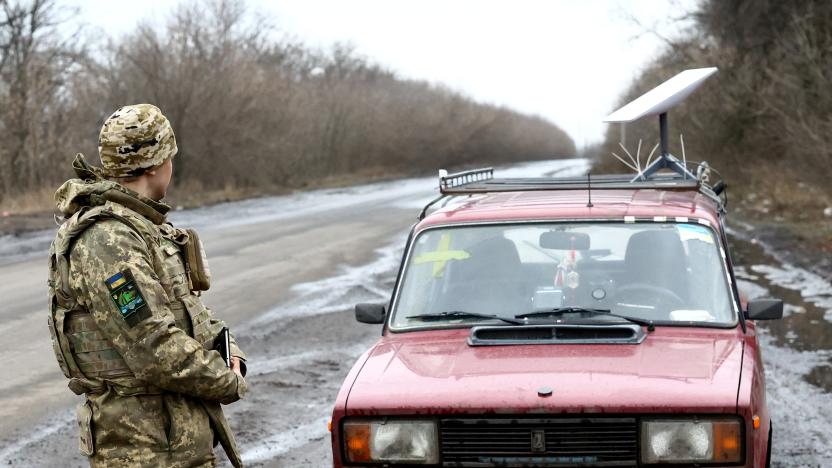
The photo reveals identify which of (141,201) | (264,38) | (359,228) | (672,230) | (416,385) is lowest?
(359,228)

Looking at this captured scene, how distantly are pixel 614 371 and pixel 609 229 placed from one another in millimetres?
1212

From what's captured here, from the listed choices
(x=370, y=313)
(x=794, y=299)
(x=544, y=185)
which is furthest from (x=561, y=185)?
(x=794, y=299)

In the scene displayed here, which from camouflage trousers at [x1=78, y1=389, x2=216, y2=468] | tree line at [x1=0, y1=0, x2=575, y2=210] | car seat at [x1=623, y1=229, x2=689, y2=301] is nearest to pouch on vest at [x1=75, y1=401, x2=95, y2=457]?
camouflage trousers at [x1=78, y1=389, x2=216, y2=468]

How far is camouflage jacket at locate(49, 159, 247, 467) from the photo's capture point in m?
3.15

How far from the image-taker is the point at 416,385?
4.16 m

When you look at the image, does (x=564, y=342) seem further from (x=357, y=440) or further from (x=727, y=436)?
(x=357, y=440)

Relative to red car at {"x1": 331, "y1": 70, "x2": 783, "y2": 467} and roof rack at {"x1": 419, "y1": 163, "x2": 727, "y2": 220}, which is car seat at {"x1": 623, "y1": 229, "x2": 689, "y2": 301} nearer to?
red car at {"x1": 331, "y1": 70, "x2": 783, "y2": 467}

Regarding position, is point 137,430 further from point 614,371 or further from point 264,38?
point 264,38

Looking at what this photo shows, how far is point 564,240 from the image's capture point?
5.22 m

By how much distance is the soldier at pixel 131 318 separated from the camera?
3.16 metres

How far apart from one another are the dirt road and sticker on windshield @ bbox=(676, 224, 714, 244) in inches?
65.1

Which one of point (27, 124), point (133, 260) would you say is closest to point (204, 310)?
point (133, 260)

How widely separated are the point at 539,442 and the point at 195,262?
141 centimetres

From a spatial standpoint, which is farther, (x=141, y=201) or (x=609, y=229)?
(x=609, y=229)
